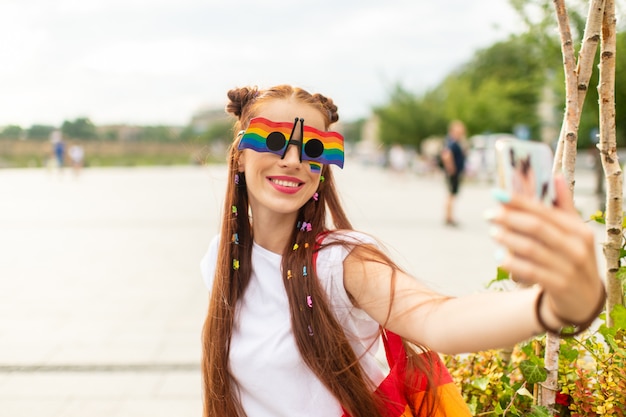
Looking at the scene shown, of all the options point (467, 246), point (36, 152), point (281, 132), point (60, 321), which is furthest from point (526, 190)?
point (36, 152)

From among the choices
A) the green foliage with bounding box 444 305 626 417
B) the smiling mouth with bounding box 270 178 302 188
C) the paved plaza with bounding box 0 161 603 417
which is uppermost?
the smiling mouth with bounding box 270 178 302 188

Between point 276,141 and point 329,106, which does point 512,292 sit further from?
point 329,106

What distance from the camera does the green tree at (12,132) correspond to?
2952 centimetres

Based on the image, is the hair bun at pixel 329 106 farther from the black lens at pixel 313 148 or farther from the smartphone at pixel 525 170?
the smartphone at pixel 525 170

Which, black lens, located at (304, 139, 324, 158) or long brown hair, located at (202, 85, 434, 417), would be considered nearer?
long brown hair, located at (202, 85, 434, 417)

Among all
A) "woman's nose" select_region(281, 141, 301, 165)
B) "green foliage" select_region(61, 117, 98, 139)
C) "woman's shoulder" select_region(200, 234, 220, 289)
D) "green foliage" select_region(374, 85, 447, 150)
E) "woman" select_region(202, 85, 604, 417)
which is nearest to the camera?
"woman" select_region(202, 85, 604, 417)

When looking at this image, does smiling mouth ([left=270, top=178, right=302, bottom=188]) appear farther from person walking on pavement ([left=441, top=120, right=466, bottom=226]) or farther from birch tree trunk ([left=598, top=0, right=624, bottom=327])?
person walking on pavement ([left=441, top=120, right=466, bottom=226])

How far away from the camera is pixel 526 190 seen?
870 mm

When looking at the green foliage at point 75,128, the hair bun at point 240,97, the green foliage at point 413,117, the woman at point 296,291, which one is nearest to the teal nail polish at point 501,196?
the woman at point 296,291

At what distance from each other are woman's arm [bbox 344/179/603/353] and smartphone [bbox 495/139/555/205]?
0.02m

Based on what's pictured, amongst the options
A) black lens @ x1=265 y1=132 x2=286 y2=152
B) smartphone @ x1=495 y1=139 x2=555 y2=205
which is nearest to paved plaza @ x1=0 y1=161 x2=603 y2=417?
black lens @ x1=265 y1=132 x2=286 y2=152

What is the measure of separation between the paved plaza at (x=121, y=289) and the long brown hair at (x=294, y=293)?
24 cm

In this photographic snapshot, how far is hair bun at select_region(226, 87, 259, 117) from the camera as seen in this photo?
6.03ft

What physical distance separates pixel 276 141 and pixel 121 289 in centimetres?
441
